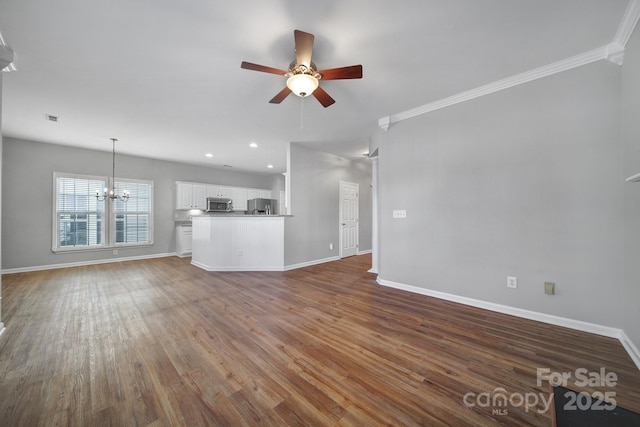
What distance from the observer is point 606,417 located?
2.98 feet

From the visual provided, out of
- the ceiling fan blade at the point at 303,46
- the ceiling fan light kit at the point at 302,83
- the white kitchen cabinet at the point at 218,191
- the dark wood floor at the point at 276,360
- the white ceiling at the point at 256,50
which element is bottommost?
the dark wood floor at the point at 276,360

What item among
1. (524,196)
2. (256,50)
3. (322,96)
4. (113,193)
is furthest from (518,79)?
(113,193)

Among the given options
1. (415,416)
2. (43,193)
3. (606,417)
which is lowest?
(415,416)

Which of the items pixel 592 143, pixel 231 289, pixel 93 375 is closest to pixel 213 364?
pixel 93 375

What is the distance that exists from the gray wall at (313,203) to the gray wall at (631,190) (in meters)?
4.41

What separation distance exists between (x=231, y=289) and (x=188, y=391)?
2.15 m

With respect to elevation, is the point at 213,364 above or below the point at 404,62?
below

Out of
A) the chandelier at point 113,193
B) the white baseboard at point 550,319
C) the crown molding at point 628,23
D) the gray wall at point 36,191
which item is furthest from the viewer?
the chandelier at point 113,193

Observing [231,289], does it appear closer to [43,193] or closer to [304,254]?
[304,254]

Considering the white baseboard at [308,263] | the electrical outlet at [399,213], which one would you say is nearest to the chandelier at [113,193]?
the white baseboard at [308,263]

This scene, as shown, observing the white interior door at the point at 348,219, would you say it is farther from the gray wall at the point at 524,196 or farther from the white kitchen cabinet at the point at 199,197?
the white kitchen cabinet at the point at 199,197

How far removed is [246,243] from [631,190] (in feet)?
17.0

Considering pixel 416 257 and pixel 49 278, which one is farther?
pixel 49 278

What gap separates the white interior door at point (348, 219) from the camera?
6094 millimetres
